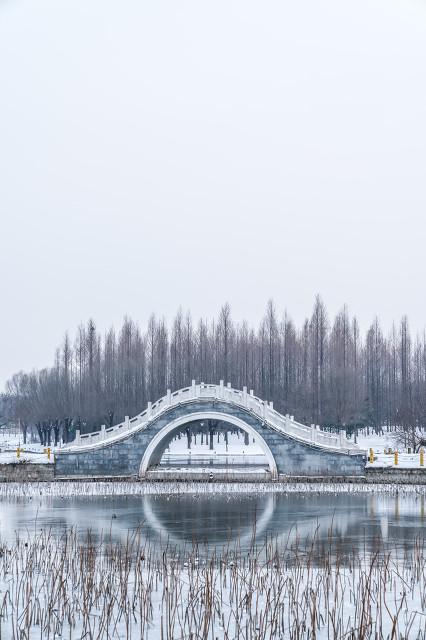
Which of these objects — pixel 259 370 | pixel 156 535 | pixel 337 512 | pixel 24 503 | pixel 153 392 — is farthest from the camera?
pixel 259 370

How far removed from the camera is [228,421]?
110ft

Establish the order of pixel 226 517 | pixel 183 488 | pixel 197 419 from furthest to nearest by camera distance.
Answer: pixel 197 419
pixel 183 488
pixel 226 517

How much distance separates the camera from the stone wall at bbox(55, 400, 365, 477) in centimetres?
3281

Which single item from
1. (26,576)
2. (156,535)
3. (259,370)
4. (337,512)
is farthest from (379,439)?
(26,576)

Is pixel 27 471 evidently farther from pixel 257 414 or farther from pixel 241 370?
pixel 241 370

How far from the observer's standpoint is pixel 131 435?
33.8m

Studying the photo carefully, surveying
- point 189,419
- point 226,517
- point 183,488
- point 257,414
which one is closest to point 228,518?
point 226,517

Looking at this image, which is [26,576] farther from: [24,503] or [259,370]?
[259,370]

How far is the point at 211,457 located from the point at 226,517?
22.4 m

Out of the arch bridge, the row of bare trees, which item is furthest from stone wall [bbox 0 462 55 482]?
the row of bare trees

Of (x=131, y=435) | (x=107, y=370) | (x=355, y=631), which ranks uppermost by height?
(x=107, y=370)

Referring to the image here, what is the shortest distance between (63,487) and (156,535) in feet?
39.5

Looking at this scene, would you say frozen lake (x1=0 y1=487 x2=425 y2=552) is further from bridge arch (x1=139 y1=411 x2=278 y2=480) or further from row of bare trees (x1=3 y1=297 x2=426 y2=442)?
row of bare trees (x1=3 y1=297 x2=426 y2=442)

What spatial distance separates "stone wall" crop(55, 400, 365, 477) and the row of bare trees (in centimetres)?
1576
